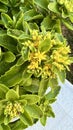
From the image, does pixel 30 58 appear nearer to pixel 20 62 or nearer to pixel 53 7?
pixel 20 62

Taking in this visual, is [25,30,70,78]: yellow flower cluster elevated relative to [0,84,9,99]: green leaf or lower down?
elevated

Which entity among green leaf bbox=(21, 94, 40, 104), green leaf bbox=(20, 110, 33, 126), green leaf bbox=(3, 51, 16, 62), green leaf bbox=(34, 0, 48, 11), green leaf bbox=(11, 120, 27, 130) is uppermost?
green leaf bbox=(34, 0, 48, 11)

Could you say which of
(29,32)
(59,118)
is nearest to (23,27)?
(29,32)

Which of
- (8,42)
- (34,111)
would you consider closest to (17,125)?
(34,111)

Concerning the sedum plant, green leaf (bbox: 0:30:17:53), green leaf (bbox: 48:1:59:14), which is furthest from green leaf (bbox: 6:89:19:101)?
green leaf (bbox: 48:1:59:14)

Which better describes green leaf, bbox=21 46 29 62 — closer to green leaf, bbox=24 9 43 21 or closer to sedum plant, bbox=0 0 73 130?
sedum plant, bbox=0 0 73 130

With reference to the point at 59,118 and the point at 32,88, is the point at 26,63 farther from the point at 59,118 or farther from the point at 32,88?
the point at 59,118
